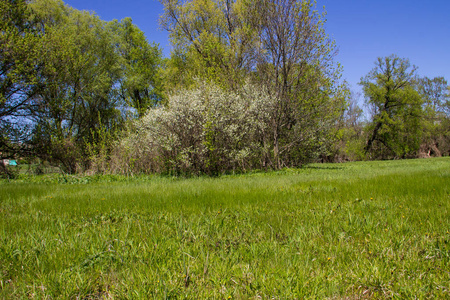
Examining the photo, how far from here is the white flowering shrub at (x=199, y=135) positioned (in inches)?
417

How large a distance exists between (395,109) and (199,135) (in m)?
39.4

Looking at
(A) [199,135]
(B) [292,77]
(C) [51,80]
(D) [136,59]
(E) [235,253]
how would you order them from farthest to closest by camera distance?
(D) [136,59] < (C) [51,80] < (B) [292,77] < (A) [199,135] < (E) [235,253]

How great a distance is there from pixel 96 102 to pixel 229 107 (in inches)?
763

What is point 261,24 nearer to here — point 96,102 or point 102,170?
point 102,170

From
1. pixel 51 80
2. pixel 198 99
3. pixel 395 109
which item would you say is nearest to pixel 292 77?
pixel 198 99

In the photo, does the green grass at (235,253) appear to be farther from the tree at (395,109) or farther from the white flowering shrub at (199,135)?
the tree at (395,109)

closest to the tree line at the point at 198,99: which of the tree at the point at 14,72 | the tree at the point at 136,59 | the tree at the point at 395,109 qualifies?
the tree at the point at 14,72

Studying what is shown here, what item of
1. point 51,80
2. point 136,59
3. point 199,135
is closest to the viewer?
point 199,135

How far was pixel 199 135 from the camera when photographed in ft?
34.5

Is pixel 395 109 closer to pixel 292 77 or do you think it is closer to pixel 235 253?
pixel 292 77

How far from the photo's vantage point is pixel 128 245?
7.65 feet

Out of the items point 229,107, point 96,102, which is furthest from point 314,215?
point 96,102

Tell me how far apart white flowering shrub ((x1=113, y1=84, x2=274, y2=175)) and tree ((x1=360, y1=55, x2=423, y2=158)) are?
33.3 meters

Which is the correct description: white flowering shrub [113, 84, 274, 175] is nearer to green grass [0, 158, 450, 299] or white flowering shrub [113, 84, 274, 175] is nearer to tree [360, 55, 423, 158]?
green grass [0, 158, 450, 299]
